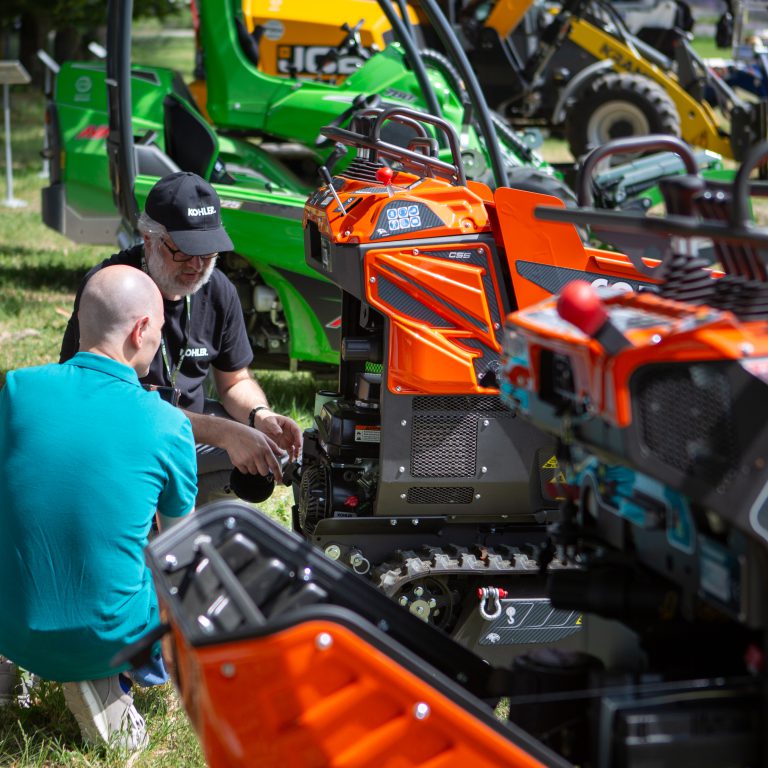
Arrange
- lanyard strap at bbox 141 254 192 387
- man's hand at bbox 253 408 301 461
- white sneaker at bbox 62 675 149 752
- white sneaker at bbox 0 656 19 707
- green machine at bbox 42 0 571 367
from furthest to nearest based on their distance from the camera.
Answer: green machine at bbox 42 0 571 367, lanyard strap at bbox 141 254 192 387, man's hand at bbox 253 408 301 461, white sneaker at bbox 0 656 19 707, white sneaker at bbox 62 675 149 752

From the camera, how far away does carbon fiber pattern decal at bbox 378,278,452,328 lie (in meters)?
3.77

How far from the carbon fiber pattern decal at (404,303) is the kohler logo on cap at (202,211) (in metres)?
0.87

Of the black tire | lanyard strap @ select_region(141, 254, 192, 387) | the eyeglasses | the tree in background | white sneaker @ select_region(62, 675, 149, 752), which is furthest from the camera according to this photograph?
the tree in background

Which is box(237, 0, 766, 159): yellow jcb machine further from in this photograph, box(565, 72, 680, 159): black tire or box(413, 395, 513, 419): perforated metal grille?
box(413, 395, 513, 419): perforated metal grille

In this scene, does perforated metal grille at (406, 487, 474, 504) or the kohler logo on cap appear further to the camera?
the kohler logo on cap

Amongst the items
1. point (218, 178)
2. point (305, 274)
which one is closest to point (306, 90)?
point (218, 178)

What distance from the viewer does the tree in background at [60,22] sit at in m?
21.9

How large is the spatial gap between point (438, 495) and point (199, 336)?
4.15 ft

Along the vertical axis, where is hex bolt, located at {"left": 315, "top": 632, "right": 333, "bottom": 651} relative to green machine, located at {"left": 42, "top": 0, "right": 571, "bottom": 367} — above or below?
above

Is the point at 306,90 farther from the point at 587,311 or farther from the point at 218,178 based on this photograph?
the point at 587,311

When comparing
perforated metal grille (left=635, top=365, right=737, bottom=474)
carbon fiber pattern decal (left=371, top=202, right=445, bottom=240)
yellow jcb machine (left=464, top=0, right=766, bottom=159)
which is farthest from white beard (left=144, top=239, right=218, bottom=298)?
yellow jcb machine (left=464, top=0, right=766, bottom=159)

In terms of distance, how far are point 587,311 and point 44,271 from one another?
9.14 metres

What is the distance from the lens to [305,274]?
257 inches

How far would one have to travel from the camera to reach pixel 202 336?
15.3ft
